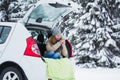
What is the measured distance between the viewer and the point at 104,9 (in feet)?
71.5

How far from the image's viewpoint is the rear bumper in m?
8.37

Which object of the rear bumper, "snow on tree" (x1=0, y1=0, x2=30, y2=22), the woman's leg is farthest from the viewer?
"snow on tree" (x1=0, y1=0, x2=30, y2=22)

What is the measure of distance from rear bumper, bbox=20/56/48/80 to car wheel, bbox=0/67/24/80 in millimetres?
145

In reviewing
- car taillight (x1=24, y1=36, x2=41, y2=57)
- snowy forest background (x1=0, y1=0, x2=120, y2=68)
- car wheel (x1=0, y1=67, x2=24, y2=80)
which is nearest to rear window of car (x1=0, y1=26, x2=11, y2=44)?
car taillight (x1=24, y1=36, x2=41, y2=57)

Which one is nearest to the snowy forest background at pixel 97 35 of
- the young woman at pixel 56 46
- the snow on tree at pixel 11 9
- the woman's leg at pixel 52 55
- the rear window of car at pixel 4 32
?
the snow on tree at pixel 11 9

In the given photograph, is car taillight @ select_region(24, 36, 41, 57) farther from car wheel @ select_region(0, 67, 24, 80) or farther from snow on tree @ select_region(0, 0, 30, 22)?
snow on tree @ select_region(0, 0, 30, 22)

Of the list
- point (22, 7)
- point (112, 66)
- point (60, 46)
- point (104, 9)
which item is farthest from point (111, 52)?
point (60, 46)

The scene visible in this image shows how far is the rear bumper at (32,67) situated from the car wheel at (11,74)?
15 cm

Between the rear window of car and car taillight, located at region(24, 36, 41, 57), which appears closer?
car taillight, located at region(24, 36, 41, 57)

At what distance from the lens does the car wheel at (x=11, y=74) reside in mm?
8438

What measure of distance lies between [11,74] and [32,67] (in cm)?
46

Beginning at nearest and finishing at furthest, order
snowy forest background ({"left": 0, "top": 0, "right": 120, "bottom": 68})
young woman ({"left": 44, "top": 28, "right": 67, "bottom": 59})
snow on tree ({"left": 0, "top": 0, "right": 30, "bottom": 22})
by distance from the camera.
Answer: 1. young woman ({"left": 44, "top": 28, "right": 67, "bottom": 59})
2. snowy forest background ({"left": 0, "top": 0, "right": 120, "bottom": 68})
3. snow on tree ({"left": 0, "top": 0, "right": 30, "bottom": 22})

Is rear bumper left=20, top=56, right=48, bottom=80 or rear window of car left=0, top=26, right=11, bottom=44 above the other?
rear window of car left=0, top=26, right=11, bottom=44

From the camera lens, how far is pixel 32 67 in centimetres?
837
